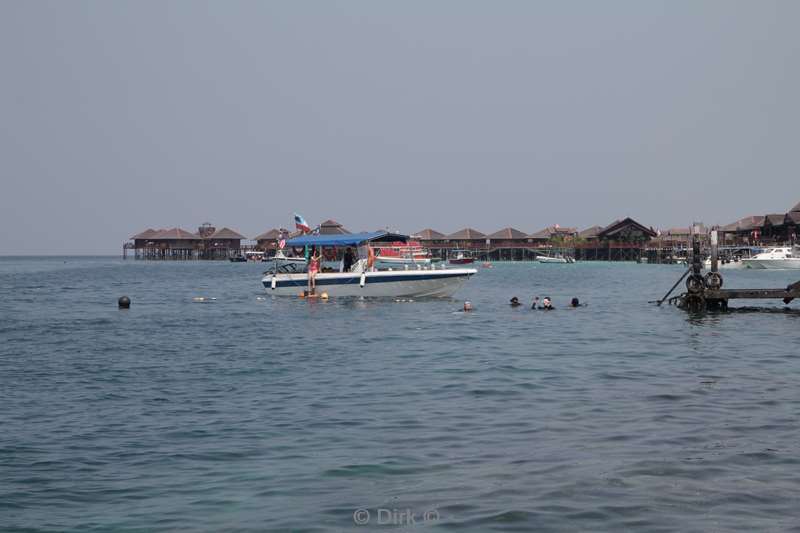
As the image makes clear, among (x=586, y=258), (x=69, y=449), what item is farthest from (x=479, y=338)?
(x=586, y=258)

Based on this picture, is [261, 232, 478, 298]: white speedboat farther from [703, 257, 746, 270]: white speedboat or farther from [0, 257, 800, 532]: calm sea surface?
[703, 257, 746, 270]: white speedboat

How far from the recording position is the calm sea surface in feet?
34.9

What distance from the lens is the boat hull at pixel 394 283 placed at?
47.4 m

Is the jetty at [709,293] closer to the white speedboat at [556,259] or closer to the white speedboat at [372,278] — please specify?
the white speedboat at [372,278]

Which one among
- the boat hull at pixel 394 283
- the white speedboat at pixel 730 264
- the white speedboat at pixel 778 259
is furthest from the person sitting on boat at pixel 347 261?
the white speedboat at pixel 730 264

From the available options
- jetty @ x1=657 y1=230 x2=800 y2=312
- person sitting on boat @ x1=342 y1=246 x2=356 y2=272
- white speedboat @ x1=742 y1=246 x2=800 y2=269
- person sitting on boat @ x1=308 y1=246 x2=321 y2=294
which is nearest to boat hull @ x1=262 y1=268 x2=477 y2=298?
person sitting on boat @ x1=308 y1=246 x2=321 y2=294

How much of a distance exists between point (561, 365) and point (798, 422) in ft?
28.3

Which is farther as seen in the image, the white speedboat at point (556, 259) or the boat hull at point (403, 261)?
the white speedboat at point (556, 259)

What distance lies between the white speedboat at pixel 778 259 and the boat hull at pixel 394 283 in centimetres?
8322

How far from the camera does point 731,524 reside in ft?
32.8

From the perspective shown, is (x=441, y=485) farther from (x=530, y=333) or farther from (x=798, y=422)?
(x=530, y=333)

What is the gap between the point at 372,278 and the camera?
47.4m

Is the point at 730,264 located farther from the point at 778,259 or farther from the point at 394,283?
the point at 394,283

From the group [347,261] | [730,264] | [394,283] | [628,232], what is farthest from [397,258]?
[628,232]
